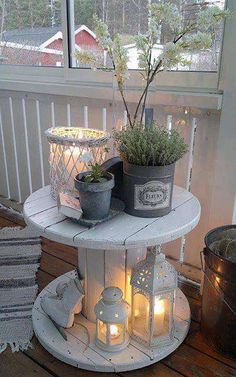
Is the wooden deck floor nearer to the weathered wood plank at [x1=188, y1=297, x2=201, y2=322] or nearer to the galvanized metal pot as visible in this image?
the weathered wood plank at [x1=188, y1=297, x2=201, y2=322]

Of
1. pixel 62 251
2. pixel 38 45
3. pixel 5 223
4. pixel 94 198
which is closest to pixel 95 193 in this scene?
pixel 94 198

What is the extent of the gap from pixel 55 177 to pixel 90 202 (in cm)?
29

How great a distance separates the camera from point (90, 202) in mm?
997

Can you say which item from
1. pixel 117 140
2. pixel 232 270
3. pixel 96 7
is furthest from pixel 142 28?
pixel 232 270

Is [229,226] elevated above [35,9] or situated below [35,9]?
below

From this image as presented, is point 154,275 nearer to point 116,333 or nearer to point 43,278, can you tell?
point 116,333

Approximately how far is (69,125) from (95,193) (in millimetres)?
991

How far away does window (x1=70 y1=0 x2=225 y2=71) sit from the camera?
1.31 m

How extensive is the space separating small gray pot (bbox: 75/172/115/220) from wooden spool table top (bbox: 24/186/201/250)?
4 cm

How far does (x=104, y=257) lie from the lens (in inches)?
46.8

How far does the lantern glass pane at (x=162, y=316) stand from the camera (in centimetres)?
119

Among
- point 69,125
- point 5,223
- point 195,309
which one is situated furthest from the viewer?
point 5,223

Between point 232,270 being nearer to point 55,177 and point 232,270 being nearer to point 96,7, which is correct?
point 55,177

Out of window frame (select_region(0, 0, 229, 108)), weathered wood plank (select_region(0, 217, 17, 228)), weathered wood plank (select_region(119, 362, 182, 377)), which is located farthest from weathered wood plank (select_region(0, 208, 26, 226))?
weathered wood plank (select_region(119, 362, 182, 377))
